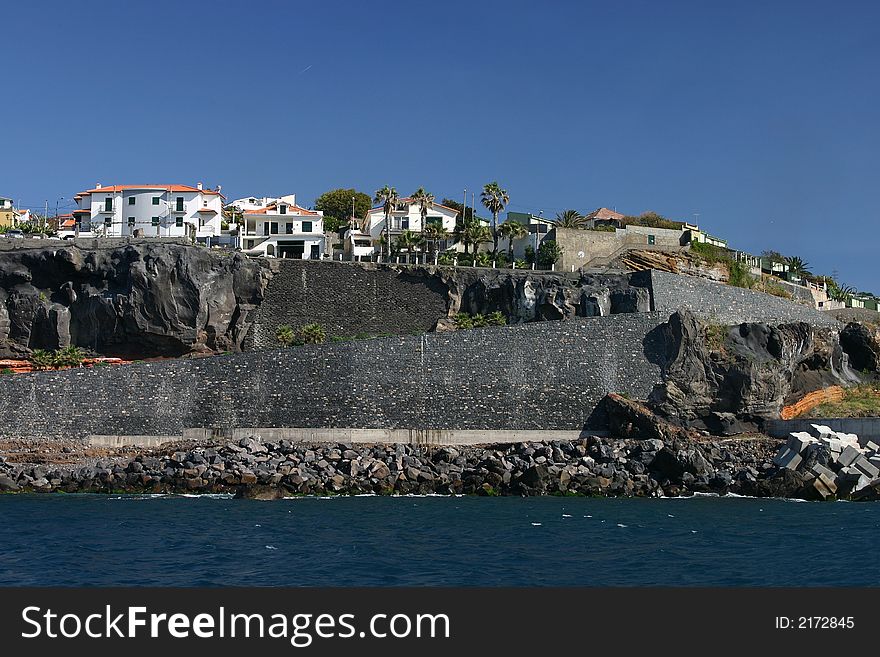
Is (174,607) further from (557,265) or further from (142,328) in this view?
(557,265)

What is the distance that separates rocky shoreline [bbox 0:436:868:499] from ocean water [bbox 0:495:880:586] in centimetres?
154

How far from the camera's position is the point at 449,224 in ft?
212

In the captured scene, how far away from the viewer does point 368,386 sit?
127 feet

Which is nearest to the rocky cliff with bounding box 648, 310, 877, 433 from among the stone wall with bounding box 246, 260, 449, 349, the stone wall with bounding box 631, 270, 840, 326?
the stone wall with bounding box 631, 270, 840, 326

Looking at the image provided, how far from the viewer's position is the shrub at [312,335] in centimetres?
4666

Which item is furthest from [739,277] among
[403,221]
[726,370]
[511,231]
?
[403,221]

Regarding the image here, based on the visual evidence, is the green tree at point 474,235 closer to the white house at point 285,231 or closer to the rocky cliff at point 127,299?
the white house at point 285,231

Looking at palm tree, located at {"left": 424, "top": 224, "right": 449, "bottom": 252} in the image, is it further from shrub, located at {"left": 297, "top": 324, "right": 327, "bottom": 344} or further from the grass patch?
the grass patch

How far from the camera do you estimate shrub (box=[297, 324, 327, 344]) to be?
46656 millimetres

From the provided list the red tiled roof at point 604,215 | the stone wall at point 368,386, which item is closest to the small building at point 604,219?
the red tiled roof at point 604,215

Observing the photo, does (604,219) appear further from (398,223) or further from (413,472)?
(413,472)

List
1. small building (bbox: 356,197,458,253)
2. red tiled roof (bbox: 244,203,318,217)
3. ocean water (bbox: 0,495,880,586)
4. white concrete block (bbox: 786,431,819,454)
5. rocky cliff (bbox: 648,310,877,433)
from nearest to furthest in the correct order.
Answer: ocean water (bbox: 0,495,880,586) < white concrete block (bbox: 786,431,819,454) < rocky cliff (bbox: 648,310,877,433) < red tiled roof (bbox: 244,203,318,217) < small building (bbox: 356,197,458,253)

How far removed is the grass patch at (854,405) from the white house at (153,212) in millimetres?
32777

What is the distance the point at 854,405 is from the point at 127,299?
30320 mm
